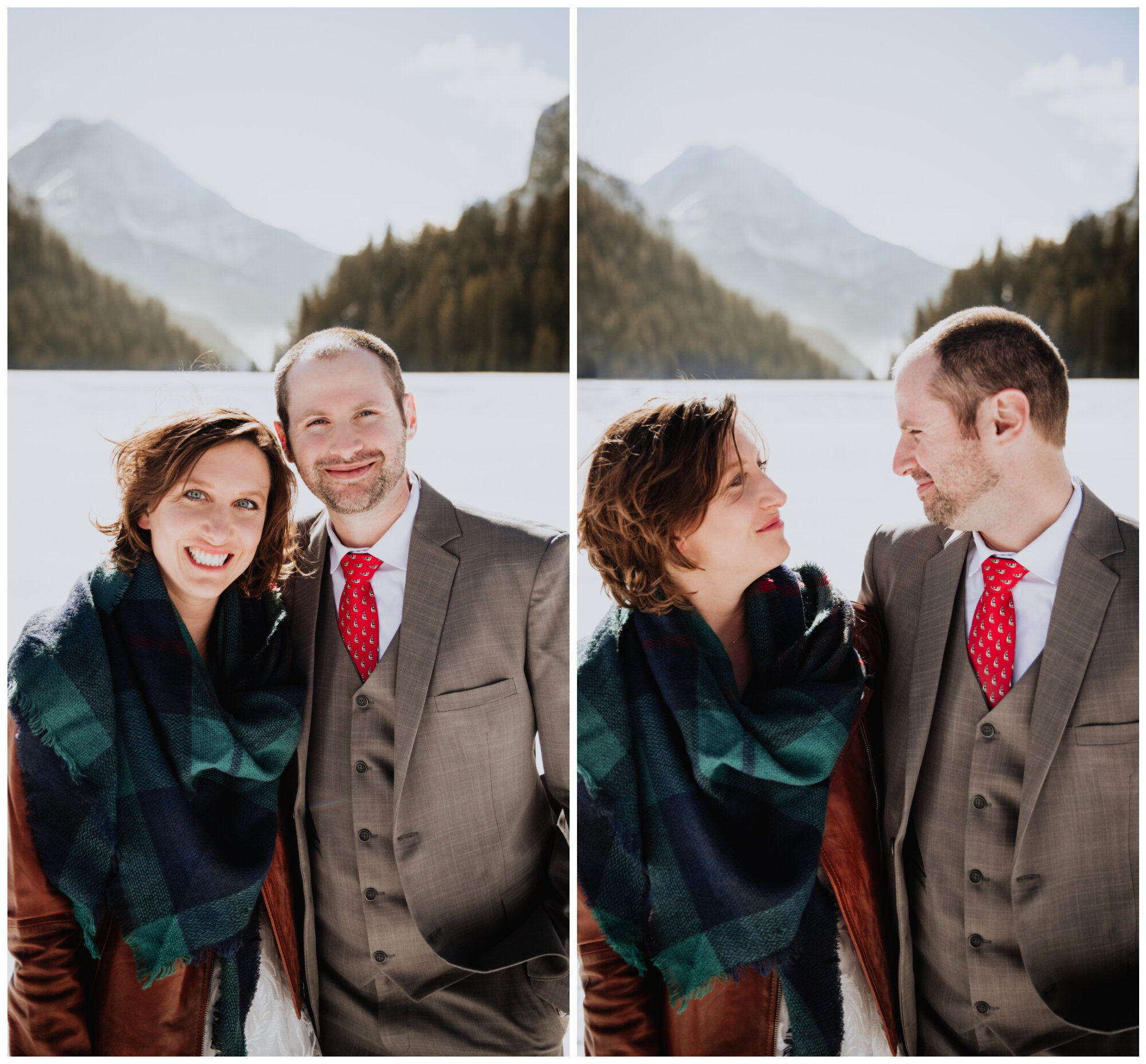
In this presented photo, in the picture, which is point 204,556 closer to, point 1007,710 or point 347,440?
point 347,440

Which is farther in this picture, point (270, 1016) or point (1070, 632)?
point (270, 1016)

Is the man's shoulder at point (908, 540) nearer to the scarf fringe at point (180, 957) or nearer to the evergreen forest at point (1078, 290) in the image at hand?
the evergreen forest at point (1078, 290)

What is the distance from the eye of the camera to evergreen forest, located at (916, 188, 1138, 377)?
2518 mm

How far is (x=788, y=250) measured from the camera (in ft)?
8.66

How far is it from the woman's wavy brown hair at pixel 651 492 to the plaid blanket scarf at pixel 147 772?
2.59 feet

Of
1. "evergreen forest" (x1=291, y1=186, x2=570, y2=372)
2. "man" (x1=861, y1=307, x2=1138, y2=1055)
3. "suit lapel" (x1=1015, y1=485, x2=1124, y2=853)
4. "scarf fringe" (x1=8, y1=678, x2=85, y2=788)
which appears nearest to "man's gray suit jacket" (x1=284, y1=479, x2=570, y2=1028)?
"evergreen forest" (x1=291, y1=186, x2=570, y2=372)

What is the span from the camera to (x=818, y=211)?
265 cm

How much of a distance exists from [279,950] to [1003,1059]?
5.49ft

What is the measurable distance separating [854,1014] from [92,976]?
5.73 ft

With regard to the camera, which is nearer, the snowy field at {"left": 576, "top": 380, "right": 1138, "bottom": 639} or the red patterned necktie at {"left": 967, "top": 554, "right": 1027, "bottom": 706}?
the red patterned necktie at {"left": 967, "top": 554, "right": 1027, "bottom": 706}

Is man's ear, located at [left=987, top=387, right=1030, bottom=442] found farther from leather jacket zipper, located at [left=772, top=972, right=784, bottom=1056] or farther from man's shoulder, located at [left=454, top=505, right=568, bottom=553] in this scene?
leather jacket zipper, located at [left=772, top=972, right=784, bottom=1056]

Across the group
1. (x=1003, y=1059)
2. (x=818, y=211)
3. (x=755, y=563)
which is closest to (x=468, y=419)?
(x=755, y=563)

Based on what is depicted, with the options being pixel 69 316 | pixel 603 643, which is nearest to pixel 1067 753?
pixel 603 643

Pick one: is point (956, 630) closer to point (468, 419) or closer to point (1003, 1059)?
point (1003, 1059)
